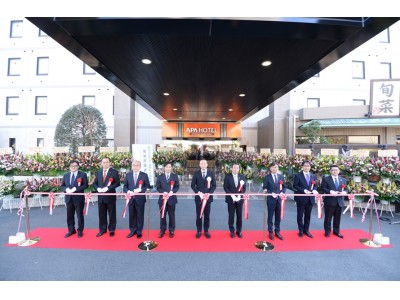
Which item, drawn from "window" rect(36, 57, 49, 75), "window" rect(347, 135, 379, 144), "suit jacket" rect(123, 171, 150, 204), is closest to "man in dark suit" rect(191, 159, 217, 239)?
"suit jacket" rect(123, 171, 150, 204)

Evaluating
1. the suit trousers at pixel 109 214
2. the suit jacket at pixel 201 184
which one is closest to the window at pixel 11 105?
the suit trousers at pixel 109 214

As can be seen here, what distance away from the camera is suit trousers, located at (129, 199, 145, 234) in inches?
166

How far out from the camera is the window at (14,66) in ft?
52.1

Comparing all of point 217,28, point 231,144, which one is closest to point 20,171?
point 217,28

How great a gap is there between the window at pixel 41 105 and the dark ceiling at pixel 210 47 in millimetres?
13043

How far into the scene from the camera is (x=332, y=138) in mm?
15617

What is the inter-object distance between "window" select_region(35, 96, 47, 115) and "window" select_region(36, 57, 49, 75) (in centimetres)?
205

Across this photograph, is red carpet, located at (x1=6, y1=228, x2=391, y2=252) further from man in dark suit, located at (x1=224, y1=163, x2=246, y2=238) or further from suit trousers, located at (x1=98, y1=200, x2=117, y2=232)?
man in dark suit, located at (x1=224, y1=163, x2=246, y2=238)

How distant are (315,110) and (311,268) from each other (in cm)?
1452

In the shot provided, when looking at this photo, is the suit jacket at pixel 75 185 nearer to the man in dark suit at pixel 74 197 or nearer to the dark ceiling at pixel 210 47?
the man in dark suit at pixel 74 197

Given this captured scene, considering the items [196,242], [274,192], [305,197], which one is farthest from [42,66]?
[305,197]

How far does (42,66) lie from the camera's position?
15969 millimetres

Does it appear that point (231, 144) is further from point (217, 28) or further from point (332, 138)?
point (217, 28)

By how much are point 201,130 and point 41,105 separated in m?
13.1
